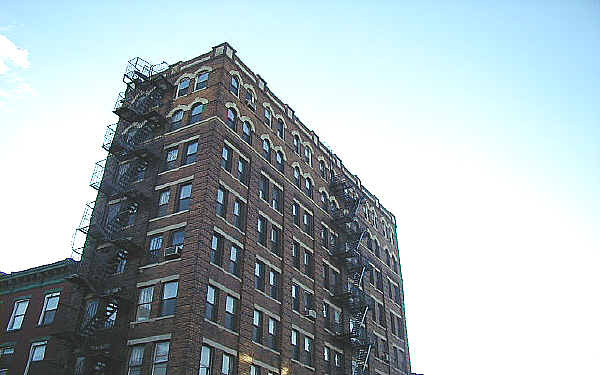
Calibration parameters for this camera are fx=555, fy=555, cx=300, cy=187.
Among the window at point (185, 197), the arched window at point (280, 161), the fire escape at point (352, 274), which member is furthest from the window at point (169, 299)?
the fire escape at point (352, 274)

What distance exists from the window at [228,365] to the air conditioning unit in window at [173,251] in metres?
6.26

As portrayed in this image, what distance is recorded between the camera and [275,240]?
1572 inches

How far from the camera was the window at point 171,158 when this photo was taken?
122 feet

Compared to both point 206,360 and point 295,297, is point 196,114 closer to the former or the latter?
point 295,297

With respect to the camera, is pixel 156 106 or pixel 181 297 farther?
pixel 156 106

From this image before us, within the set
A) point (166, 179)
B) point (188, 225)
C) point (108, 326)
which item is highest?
point (166, 179)

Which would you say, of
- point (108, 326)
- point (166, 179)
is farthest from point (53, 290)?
point (166, 179)

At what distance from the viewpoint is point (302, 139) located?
4975 cm

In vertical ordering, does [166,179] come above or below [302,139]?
below

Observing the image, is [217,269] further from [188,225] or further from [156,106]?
[156,106]

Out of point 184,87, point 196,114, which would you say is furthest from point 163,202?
point 184,87

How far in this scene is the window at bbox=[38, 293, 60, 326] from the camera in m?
37.5

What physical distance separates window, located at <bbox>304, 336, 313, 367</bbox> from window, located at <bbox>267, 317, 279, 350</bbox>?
3496mm

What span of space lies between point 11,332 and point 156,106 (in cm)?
1890
